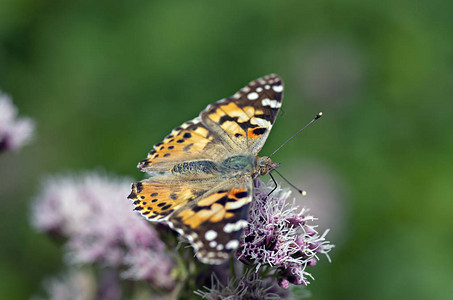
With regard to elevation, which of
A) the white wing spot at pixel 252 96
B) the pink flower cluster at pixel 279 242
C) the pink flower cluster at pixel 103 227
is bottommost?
the pink flower cluster at pixel 103 227

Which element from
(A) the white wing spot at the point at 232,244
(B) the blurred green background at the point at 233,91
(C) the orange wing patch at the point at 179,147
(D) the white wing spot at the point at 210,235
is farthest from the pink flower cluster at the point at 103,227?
(B) the blurred green background at the point at 233,91

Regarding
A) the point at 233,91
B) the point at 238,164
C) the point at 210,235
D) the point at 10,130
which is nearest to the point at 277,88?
the point at 238,164

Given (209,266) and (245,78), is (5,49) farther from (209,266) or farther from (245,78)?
(209,266)

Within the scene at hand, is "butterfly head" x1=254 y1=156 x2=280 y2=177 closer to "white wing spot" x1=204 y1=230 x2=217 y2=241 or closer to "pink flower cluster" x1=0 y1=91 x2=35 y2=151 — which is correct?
"white wing spot" x1=204 y1=230 x2=217 y2=241

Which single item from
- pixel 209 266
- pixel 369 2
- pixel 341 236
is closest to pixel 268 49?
pixel 369 2

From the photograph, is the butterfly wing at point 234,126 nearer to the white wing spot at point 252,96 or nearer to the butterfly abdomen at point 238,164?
the white wing spot at point 252,96

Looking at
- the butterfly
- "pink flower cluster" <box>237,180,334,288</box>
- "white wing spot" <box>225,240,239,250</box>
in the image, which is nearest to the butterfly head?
the butterfly

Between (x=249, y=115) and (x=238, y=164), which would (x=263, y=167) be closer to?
(x=238, y=164)
